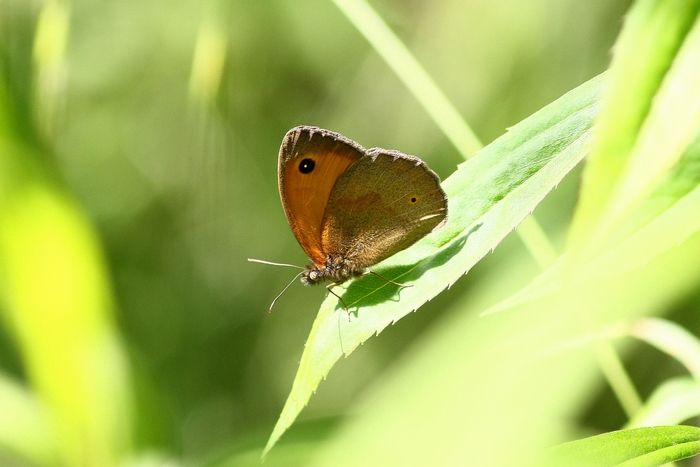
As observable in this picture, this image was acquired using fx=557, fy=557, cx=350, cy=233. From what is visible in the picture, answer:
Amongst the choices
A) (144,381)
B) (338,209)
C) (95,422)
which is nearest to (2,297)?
(95,422)

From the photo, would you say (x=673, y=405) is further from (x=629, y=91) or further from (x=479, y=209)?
(x=629, y=91)

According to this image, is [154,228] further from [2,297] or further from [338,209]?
[2,297]

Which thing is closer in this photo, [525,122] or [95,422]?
[525,122]

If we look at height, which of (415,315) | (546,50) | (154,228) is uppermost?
(154,228)

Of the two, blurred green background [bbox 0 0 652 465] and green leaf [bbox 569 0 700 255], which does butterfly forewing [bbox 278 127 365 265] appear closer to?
green leaf [bbox 569 0 700 255]

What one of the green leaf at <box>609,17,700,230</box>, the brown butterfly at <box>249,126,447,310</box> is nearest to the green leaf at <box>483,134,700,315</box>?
the green leaf at <box>609,17,700,230</box>

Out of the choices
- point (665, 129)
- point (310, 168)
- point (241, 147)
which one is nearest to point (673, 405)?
point (665, 129)
